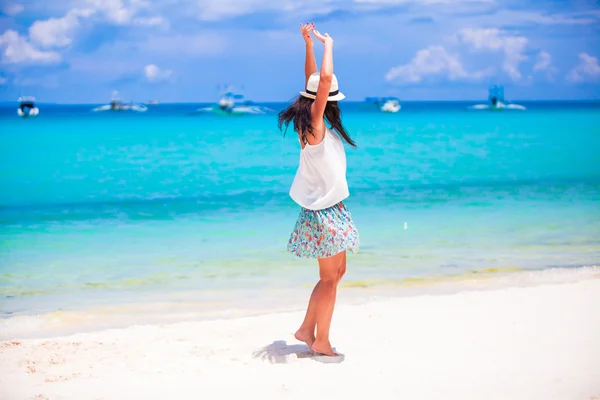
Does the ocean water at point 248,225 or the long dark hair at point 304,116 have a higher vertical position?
the long dark hair at point 304,116

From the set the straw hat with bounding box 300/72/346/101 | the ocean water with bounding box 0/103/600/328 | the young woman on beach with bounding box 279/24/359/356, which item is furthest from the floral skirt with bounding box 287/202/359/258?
the ocean water with bounding box 0/103/600/328

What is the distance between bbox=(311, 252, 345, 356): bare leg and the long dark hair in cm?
61

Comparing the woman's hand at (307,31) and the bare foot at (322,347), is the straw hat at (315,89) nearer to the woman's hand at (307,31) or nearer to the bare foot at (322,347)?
the woman's hand at (307,31)

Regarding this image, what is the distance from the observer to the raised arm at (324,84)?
3277 mm

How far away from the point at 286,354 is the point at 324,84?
152cm

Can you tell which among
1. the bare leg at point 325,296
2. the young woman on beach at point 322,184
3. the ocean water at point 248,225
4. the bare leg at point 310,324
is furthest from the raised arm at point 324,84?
the ocean water at point 248,225

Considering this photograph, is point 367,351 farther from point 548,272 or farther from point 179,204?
point 179,204

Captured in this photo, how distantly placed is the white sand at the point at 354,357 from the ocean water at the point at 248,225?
1.38 metres

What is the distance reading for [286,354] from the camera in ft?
13.0

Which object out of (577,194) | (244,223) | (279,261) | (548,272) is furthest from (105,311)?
(577,194)

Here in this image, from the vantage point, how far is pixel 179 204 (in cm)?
1289

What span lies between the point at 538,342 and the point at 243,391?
66.2 inches

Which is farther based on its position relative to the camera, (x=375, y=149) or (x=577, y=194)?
(x=375, y=149)

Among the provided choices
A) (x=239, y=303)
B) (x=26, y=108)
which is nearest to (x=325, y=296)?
(x=239, y=303)
